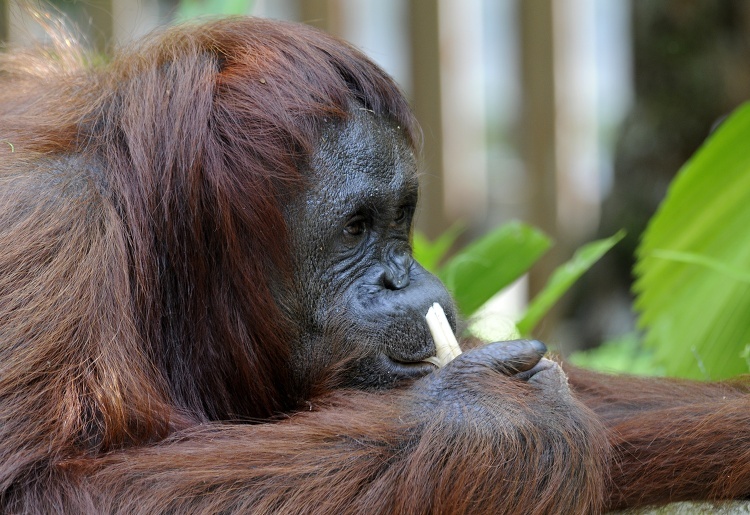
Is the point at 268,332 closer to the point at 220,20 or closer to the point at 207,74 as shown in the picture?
the point at 207,74

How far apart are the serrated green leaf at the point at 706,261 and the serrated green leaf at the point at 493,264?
457 mm

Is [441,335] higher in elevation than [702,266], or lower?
higher

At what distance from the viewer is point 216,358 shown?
8.31 ft

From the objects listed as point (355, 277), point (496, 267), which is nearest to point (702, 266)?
point (496, 267)

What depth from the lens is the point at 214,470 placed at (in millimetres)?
2078

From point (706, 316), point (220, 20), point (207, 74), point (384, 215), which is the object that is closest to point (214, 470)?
point (384, 215)

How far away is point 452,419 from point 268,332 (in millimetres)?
633

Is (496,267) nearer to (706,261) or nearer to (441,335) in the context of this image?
(706,261)

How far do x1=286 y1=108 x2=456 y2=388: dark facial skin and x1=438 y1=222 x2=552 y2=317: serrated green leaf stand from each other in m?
1.20

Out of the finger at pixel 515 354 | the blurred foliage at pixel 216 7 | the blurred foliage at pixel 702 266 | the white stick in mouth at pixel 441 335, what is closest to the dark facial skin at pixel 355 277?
the white stick in mouth at pixel 441 335

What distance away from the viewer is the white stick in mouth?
2.54 metres

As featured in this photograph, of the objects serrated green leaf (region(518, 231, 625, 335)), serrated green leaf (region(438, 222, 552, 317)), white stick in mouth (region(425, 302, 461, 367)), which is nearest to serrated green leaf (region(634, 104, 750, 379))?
serrated green leaf (region(518, 231, 625, 335))

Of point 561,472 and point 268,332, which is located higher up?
point 268,332

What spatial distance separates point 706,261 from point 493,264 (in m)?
0.91
